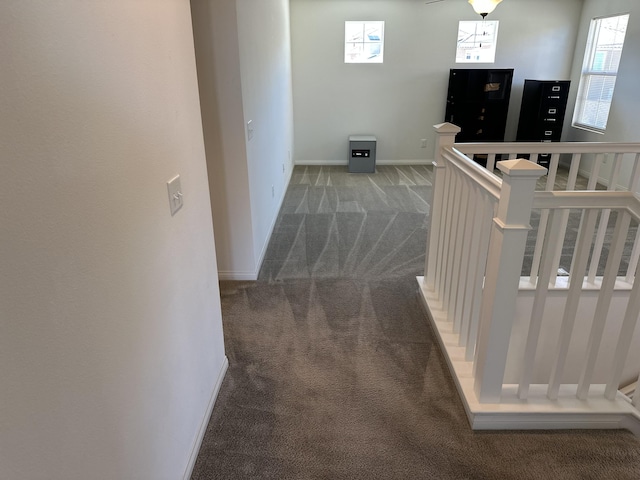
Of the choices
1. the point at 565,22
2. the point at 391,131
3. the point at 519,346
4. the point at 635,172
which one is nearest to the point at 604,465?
the point at 519,346

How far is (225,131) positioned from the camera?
9.45 feet

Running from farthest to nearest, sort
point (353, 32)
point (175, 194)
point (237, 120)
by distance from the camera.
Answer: point (353, 32)
point (237, 120)
point (175, 194)

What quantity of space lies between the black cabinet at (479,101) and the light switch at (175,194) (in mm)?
5657

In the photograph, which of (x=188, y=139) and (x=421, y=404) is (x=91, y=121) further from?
(x=421, y=404)

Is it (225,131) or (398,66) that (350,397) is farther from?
(398,66)

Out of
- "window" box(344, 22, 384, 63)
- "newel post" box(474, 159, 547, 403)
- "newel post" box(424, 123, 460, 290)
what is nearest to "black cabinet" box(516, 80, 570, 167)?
"window" box(344, 22, 384, 63)

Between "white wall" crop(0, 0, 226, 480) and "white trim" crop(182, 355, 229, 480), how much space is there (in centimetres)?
6

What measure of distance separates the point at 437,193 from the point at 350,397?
1.38 meters

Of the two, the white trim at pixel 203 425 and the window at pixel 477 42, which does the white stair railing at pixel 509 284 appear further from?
the window at pixel 477 42

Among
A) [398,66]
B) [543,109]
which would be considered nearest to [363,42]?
[398,66]

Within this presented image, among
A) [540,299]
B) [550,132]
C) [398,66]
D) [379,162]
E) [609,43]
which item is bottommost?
[379,162]

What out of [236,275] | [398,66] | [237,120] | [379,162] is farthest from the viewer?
[379,162]

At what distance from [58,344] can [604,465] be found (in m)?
1.97

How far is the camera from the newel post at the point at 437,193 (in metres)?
2.54
